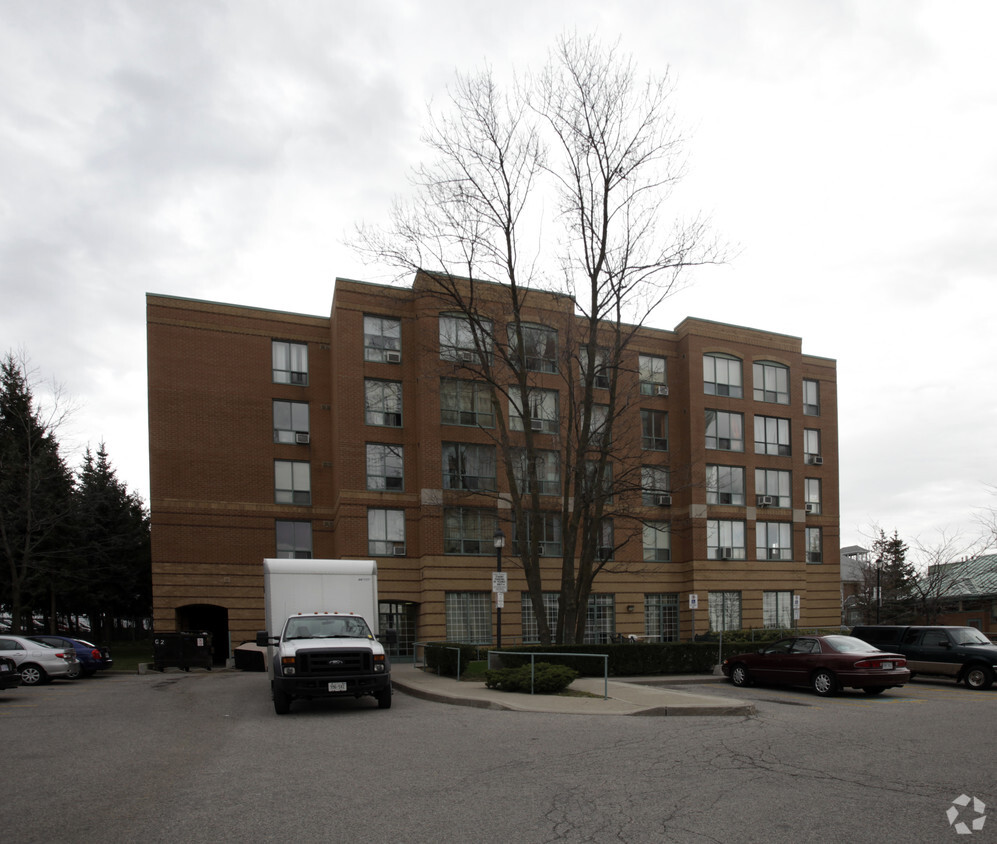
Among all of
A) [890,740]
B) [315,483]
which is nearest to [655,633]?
[315,483]

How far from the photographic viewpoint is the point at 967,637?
21.4 metres

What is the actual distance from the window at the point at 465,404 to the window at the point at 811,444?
739 inches

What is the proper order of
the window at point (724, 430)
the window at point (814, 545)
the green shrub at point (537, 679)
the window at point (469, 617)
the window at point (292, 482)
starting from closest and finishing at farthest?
1. the green shrub at point (537, 679)
2. the window at point (469, 617)
3. the window at point (292, 482)
4. the window at point (724, 430)
5. the window at point (814, 545)

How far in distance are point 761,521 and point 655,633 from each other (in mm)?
7775

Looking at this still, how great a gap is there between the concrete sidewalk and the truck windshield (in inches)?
87.0

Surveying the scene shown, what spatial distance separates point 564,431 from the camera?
1416 inches

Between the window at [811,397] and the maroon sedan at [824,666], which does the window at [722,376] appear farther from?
the maroon sedan at [824,666]

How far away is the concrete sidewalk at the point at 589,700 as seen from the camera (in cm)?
1438

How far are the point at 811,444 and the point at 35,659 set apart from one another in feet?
123

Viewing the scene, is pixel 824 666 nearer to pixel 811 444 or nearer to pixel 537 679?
pixel 537 679

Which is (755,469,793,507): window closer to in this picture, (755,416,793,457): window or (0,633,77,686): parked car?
(755,416,793,457): window

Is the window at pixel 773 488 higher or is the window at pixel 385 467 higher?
the window at pixel 385 467

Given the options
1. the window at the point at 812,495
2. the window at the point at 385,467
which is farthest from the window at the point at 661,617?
the window at the point at 385,467

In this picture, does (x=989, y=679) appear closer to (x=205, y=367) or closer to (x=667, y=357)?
(x=667, y=357)
